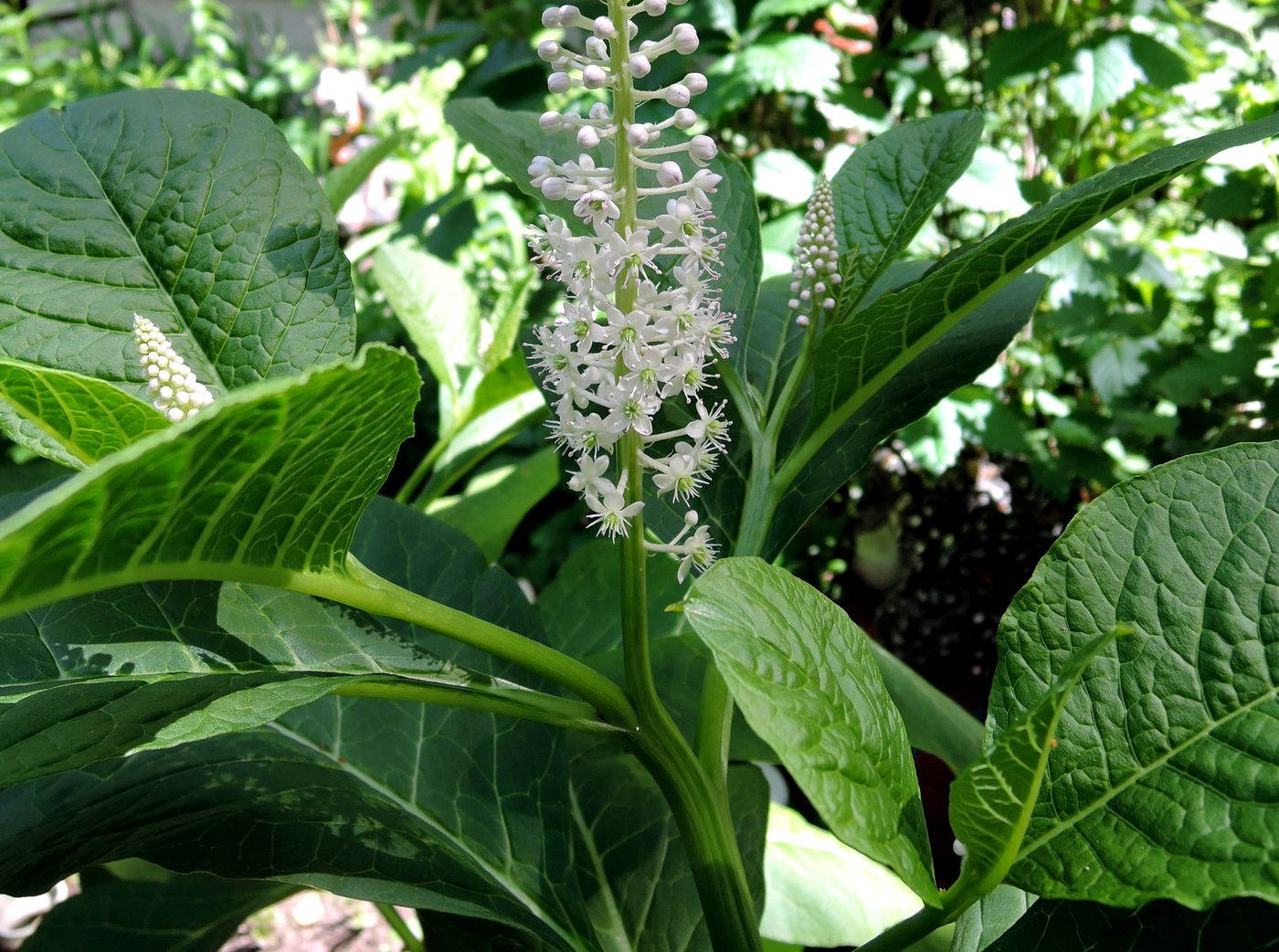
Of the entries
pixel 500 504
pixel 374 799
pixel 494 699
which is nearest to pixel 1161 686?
pixel 494 699

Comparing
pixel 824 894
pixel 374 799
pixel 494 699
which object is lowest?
pixel 824 894

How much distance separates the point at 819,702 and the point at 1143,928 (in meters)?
0.20

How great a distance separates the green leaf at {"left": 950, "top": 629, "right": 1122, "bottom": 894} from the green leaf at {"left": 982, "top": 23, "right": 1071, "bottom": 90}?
4.14 ft

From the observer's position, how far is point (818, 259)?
0.62 meters

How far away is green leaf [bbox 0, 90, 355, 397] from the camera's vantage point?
1.75 ft

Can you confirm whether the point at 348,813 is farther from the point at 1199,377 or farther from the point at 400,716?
the point at 1199,377

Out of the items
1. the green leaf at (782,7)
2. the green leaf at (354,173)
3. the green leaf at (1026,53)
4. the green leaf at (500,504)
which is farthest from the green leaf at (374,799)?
the green leaf at (1026,53)

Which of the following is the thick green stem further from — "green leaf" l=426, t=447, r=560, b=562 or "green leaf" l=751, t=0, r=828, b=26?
"green leaf" l=751, t=0, r=828, b=26

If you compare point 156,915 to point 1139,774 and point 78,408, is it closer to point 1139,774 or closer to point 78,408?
point 78,408

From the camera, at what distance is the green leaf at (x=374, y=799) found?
0.56 meters

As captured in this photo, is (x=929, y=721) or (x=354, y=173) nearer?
(x=929, y=721)

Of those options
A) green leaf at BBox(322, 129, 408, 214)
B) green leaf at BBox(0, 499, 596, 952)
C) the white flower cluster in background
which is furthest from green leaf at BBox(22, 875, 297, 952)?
green leaf at BBox(322, 129, 408, 214)

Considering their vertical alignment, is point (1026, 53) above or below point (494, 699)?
above

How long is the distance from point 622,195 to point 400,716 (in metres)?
0.40
